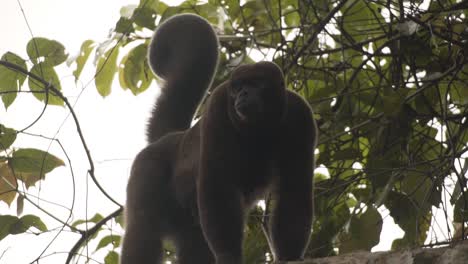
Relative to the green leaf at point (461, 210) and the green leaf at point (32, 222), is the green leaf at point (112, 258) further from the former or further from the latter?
the green leaf at point (461, 210)

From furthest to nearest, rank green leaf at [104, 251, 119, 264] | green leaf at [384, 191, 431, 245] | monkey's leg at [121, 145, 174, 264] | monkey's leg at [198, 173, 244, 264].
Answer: green leaf at [104, 251, 119, 264]
monkey's leg at [121, 145, 174, 264]
green leaf at [384, 191, 431, 245]
monkey's leg at [198, 173, 244, 264]

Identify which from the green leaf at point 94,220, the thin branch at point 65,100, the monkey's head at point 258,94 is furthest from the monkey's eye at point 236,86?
the green leaf at point 94,220

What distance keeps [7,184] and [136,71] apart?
1387mm

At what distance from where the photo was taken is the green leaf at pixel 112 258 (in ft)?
15.9

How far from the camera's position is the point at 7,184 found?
4.90 m

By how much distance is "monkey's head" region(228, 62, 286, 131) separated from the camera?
14.7 feet

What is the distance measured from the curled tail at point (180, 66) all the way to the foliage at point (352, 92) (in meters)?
0.16

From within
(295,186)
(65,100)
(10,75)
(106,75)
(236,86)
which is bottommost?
(295,186)

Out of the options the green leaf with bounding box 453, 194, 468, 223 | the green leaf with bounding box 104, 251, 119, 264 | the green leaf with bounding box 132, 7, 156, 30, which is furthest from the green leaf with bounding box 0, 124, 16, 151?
the green leaf with bounding box 453, 194, 468, 223

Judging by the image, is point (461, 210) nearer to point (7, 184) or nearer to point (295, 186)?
point (295, 186)

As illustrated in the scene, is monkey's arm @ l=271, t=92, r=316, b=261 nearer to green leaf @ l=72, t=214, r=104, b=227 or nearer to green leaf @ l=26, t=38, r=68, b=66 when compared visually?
green leaf @ l=72, t=214, r=104, b=227

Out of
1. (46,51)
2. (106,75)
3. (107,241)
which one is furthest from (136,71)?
(107,241)

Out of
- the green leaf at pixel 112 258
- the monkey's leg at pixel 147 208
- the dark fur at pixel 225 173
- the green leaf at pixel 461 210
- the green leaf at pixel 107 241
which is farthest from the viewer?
the green leaf at pixel 107 241

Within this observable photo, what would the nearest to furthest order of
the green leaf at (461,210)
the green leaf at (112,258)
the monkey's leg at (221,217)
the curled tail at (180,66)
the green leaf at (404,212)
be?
the green leaf at (461,210) → the monkey's leg at (221,217) → the green leaf at (404,212) → the green leaf at (112,258) → the curled tail at (180,66)
